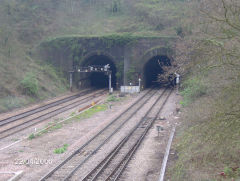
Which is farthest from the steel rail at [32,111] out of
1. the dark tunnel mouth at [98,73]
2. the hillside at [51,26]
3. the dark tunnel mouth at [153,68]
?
the dark tunnel mouth at [153,68]

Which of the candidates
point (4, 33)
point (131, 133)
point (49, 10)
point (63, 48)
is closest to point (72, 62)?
point (63, 48)

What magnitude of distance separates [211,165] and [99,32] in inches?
1312

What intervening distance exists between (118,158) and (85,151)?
1715mm

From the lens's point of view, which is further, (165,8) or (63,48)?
(165,8)

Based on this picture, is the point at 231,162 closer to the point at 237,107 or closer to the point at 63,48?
the point at 237,107

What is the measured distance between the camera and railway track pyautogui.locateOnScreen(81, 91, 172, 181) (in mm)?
9007

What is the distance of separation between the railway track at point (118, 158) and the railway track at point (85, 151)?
29.6 inches

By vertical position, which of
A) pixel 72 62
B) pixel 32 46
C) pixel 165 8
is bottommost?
pixel 72 62

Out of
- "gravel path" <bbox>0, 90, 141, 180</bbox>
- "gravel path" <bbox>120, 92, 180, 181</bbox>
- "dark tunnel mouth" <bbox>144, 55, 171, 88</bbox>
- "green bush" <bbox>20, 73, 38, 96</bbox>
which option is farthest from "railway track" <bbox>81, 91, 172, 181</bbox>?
"dark tunnel mouth" <bbox>144, 55, 171, 88</bbox>

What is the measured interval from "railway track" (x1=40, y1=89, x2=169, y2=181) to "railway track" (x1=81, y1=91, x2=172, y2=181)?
2.47 ft

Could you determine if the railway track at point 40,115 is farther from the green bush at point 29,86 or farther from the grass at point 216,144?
the grass at point 216,144

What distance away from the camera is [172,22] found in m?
36.8

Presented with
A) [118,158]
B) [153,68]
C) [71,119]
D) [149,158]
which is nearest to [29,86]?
[71,119]
